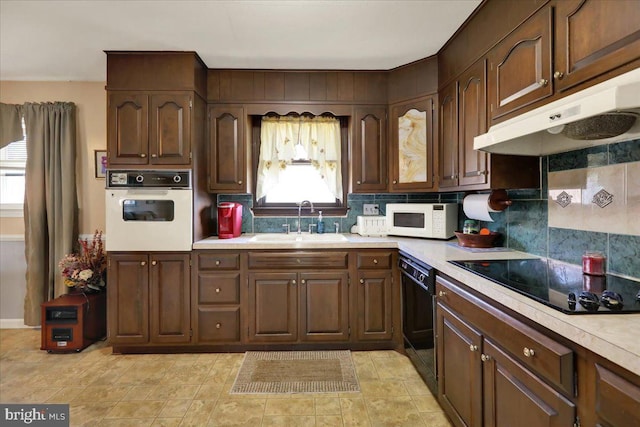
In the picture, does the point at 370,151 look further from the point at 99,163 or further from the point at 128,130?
the point at 99,163

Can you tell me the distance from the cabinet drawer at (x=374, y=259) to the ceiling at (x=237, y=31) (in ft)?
5.40

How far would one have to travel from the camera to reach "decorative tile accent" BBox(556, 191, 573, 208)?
5.75 feet

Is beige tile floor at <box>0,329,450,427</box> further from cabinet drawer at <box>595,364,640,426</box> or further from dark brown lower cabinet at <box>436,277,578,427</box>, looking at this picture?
cabinet drawer at <box>595,364,640,426</box>

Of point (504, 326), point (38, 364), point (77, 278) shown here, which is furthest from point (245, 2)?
point (38, 364)

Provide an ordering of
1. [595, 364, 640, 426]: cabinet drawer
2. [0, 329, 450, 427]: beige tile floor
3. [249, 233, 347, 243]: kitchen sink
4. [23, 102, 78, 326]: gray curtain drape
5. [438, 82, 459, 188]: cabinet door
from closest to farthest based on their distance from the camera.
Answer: [595, 364, 640, 426]: cabinet drawer < [0, 329, 450, 427]: beige tile floor < [438, 82, 459, 188]: cabinet door < [249, 233, 347, 243]: kitchen sink < [23, 102, 78, 326]: gray curtain drape

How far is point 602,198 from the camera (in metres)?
1.56

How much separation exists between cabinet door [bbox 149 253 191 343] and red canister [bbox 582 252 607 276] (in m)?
2.58

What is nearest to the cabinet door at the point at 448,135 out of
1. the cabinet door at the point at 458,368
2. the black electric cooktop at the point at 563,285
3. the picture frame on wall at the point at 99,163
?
Answer: the black electric cooktop at the point at 563,285

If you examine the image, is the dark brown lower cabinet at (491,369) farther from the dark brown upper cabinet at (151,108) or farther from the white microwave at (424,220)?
the dark brown upper cabinet at (151,108)

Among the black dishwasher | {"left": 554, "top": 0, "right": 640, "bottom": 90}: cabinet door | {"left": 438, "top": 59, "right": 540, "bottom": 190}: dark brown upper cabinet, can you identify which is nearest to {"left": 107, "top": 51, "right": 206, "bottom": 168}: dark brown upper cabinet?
the black dishwasher

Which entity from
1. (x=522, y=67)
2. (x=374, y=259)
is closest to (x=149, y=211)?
(x=374, y=259)

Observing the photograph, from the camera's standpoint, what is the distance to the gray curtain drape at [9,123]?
124 inches

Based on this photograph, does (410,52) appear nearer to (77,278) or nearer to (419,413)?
(419,413)

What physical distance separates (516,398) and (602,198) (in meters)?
1.06
